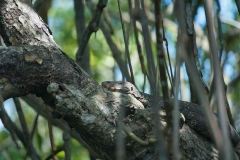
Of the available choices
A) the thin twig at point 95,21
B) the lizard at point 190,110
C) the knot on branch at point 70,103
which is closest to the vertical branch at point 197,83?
the knot on branch at point 70,103

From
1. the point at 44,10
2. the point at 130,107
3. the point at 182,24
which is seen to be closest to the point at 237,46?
the point at 44,10

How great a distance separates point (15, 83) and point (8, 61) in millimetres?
115

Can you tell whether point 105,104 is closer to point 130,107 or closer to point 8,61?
point 130,107

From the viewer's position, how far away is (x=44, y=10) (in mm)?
3600

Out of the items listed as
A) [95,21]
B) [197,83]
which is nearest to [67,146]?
[95,21]

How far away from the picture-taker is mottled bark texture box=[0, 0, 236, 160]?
1.93 meters

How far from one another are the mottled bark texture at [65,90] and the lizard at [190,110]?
5.2 inches

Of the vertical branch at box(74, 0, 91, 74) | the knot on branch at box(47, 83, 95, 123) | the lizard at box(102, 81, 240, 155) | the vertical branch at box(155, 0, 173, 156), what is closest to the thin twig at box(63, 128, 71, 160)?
the vertical branch at box(74, 0, 91, 74)

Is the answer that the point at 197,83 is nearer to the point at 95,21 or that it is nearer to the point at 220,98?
the point at 220,98

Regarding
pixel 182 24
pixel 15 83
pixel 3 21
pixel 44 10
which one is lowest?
pixel 182 24

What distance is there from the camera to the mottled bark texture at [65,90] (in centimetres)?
193

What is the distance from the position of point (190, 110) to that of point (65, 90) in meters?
1.16

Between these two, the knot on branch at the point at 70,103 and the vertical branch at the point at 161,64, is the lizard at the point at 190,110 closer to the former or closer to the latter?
the knot on branch at the point at 70,103

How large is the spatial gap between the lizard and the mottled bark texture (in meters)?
0.13
